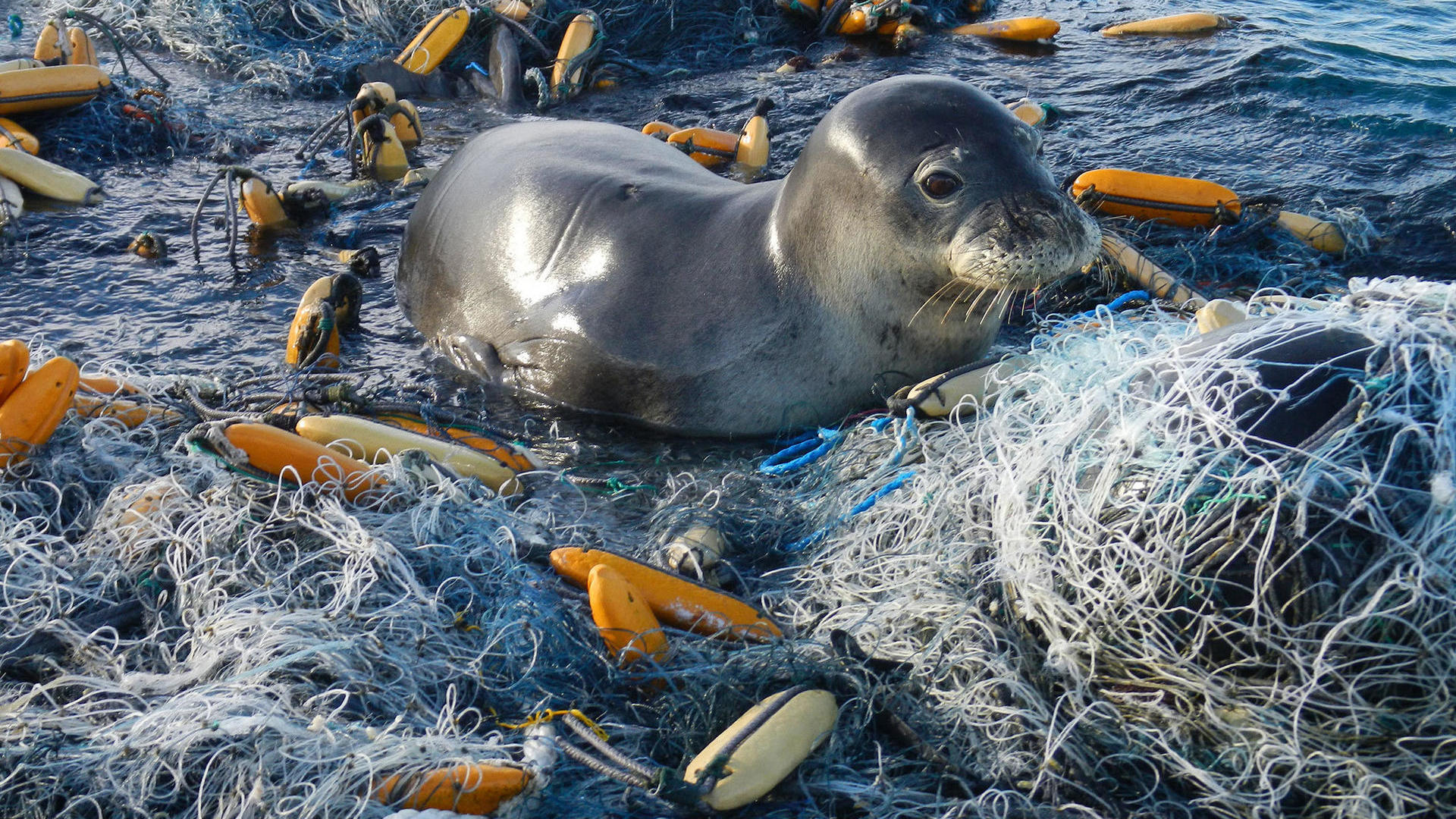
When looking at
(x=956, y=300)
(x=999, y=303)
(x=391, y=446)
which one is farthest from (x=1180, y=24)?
(x=391, y=446)

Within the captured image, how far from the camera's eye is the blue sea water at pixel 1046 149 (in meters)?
6.12

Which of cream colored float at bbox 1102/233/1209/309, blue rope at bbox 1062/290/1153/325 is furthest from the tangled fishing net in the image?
cream colored float at bbox 1102/233/1209/309

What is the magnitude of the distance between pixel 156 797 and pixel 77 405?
2.26 meters

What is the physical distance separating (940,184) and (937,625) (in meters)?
1.96

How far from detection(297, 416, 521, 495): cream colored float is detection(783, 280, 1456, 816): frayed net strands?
1.65m

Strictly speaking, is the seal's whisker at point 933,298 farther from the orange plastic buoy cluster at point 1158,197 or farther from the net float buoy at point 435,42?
the net float buoy at point 435,42

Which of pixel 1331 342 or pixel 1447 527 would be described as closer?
pixel 1447 527

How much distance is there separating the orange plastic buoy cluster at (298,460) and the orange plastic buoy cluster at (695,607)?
2.78 ft

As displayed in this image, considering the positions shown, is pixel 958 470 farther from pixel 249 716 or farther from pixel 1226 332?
pixel 249 716

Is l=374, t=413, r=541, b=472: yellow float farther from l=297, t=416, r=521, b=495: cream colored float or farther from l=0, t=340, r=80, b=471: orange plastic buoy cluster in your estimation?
l=0, t=340, r=80, b=471: orange plastic buoy cluster

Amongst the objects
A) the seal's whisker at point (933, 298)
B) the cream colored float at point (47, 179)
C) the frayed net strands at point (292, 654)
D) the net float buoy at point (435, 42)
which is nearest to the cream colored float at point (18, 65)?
the cream colored float at point (47, 179)

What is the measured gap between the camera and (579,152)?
590 centimetres

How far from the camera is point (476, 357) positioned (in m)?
5.55

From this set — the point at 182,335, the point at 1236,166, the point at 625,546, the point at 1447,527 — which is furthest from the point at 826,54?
the point at 1447,527
